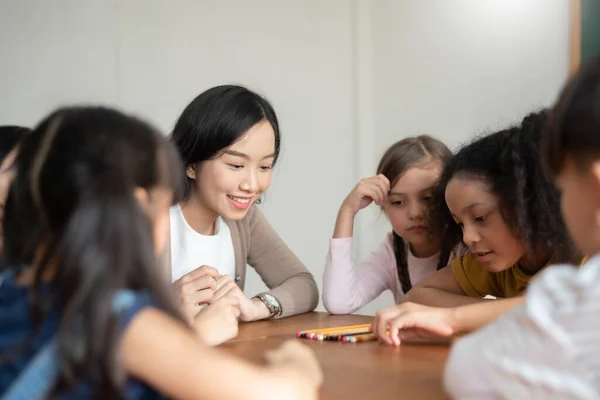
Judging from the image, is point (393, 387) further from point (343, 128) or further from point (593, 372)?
point (343, 128)

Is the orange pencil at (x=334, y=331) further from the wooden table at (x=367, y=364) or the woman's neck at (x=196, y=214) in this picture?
the woman's neck at (x=196, y=214)

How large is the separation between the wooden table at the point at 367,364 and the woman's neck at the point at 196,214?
39 cm

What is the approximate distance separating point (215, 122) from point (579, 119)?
0.95 meters

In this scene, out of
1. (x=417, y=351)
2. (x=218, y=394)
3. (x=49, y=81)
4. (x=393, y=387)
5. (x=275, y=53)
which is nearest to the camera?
(x=218, y=394)

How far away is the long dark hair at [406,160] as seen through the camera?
1.71 metres

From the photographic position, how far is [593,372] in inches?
24.7

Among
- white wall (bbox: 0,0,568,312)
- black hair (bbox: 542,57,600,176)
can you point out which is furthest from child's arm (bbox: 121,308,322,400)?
white wall (bbox: 0,0,568,312)

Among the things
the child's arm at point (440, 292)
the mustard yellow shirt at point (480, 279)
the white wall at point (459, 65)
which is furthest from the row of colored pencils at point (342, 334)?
the white wall at point (459, 65)

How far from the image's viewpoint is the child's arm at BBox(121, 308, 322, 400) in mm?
585

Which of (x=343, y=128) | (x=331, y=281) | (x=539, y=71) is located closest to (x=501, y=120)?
(x=539, y=71)

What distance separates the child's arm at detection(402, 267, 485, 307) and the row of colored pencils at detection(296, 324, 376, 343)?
0.51 ft

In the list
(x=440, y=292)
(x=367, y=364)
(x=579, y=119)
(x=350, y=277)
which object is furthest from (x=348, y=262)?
(x=579, y=119)

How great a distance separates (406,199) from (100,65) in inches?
65.4

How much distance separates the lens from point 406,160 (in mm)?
1710
